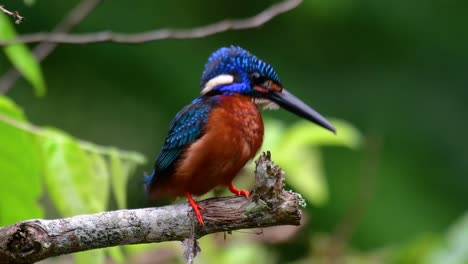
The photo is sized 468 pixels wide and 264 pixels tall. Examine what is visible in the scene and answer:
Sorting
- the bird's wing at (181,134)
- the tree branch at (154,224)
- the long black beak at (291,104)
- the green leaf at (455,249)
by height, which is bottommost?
the tree branch at (154,224)

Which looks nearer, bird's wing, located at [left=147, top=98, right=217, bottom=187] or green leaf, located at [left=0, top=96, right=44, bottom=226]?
green leaf, located at [left=0, top=96, right=44, bottom=226]

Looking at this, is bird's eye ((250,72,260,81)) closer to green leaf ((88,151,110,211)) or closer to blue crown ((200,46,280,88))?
blue crown ((200,46,280,88))

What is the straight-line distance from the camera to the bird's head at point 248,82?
10.1ft

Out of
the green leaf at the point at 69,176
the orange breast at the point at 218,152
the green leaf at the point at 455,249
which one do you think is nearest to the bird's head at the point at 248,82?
the orange breast at the point at 218,152

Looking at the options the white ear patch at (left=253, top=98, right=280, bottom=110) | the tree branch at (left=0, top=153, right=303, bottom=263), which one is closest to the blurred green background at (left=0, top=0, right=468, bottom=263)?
the white ear patch at (left=253, top=98, right=280, bottom=110)

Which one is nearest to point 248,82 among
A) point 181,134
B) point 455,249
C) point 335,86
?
point 181,134

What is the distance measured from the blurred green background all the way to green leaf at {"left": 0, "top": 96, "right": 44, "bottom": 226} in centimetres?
338

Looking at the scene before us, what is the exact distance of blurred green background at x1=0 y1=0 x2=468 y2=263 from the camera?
22.0 ft

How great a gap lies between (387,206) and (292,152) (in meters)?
2.66

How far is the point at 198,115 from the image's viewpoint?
2979 mm

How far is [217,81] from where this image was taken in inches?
123

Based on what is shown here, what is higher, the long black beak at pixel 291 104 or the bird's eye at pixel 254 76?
the bird's eye at pixel 254 76

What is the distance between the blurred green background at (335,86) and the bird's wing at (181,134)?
3.27 meters

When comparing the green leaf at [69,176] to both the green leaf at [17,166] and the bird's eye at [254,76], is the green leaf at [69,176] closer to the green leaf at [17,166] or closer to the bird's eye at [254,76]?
the green leaf at [17,166]
